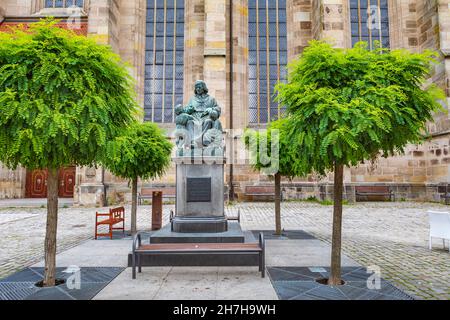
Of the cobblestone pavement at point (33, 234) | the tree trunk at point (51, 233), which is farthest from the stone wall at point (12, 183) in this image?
the tree trunk at point (51, 233)

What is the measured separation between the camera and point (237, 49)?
18.3m

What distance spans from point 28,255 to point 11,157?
10.2 feet

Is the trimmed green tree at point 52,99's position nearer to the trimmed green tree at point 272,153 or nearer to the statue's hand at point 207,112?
the statue's hand at point 207,112

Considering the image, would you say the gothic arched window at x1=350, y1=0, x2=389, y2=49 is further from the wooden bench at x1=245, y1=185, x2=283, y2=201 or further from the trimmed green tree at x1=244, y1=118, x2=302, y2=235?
the trimmed green tree at x1=244, y1=118, x2=302, y2=235

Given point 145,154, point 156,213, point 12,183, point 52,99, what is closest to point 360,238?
point 156,213

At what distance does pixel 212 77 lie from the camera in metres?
16.4

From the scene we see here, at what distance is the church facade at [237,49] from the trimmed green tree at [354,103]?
40.2 ft

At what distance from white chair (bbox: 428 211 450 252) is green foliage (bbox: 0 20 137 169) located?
6.42 meters

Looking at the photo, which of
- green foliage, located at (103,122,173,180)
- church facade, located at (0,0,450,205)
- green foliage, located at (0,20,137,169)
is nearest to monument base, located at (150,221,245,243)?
green foliage, located at (0,20,137,169)

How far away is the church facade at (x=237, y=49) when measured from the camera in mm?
16641

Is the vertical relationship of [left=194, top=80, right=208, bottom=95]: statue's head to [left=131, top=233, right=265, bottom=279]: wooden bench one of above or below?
above

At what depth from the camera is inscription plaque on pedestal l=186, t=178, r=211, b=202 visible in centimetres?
666
